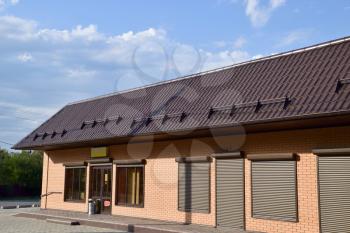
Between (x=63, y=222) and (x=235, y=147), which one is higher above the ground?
(x=235, y=147)

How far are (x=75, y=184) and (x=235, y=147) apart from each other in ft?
36.5

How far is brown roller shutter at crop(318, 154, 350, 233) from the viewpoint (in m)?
12.0

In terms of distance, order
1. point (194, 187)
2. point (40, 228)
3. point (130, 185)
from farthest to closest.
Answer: point (130, 185) < point (40, 228) < point (194, 187)

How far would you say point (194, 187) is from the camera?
54.4 feet

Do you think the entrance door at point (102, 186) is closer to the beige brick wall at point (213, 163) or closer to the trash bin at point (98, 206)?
the trash bin at point (98, 206)

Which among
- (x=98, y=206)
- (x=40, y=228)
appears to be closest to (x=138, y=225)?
(x=40, y=228)

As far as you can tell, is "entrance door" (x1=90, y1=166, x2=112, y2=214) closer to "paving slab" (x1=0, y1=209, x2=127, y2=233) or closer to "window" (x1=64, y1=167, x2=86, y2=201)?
"window" (x1=64, y1=167, x2=86, y2=201)

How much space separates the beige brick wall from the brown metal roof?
100 centimetres

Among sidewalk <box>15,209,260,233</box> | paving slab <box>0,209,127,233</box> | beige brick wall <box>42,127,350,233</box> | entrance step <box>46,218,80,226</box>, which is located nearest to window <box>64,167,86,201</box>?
beige brick wall <box>42,127,350,233</box>

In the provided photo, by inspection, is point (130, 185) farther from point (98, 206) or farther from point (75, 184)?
point (75, 184)

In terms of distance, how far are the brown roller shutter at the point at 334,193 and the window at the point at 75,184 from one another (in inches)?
527

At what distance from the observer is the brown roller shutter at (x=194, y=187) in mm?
16062

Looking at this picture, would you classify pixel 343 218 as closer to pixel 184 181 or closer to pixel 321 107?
pixel 321 107

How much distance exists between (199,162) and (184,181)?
44.1 inches
